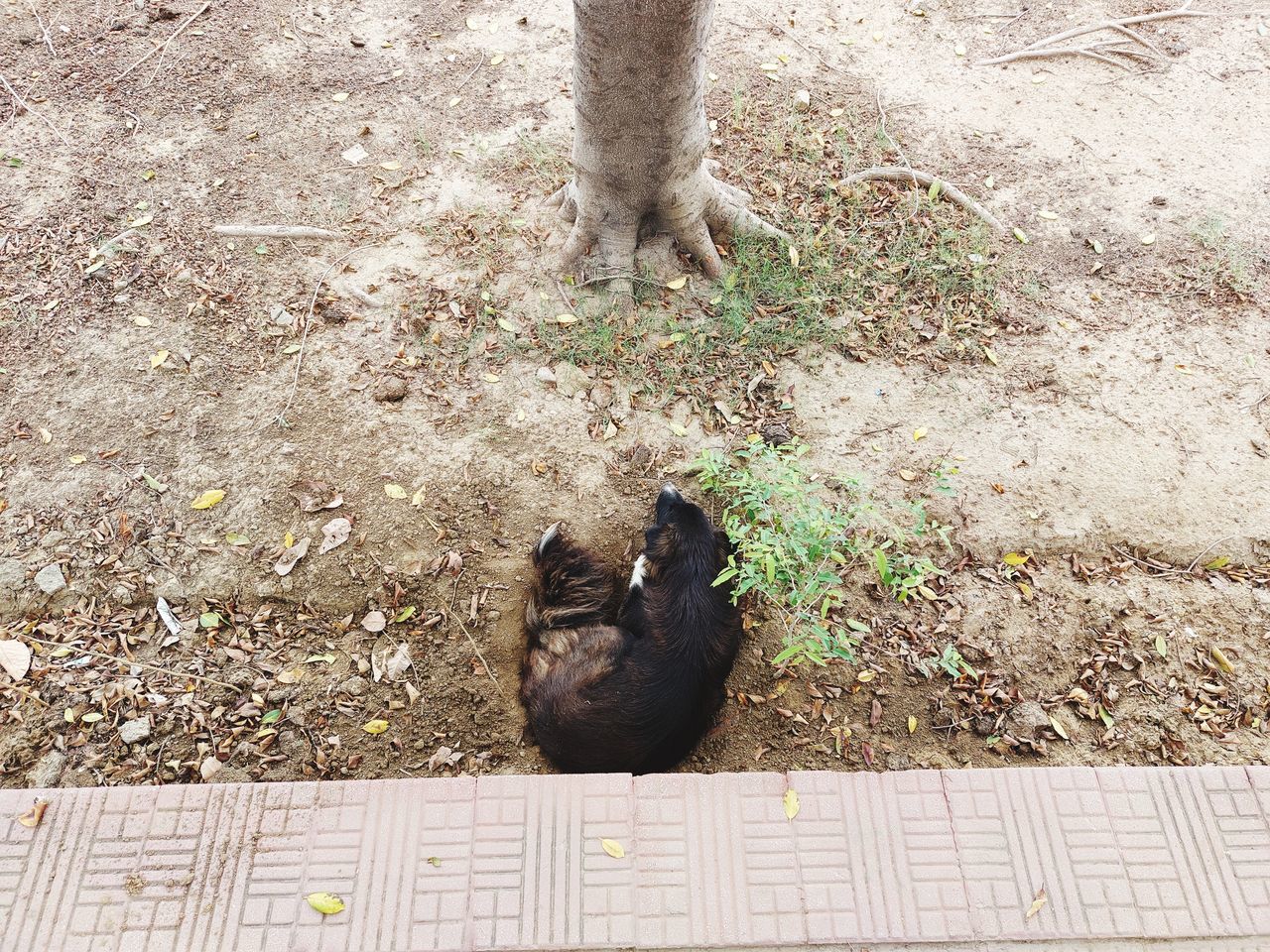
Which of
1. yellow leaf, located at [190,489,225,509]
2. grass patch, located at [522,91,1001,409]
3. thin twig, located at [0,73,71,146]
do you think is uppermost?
thin twig, located at [0,73,71,146]

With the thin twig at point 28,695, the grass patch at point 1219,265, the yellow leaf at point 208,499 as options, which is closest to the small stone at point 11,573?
the thin twig at point 28,695

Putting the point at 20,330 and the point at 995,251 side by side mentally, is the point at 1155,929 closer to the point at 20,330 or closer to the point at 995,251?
the point at 995,251

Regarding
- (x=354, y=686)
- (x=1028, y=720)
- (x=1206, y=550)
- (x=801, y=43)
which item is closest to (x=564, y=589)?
(x=354, y=686)

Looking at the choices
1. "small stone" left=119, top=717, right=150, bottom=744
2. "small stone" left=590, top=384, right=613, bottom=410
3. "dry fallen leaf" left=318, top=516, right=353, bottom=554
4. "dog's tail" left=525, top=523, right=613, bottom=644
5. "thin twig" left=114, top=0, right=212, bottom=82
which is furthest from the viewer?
"thin twig" left=114, top=0, right=212, bottom=82

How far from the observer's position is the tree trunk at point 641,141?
11.0 feet

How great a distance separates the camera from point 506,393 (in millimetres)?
4078

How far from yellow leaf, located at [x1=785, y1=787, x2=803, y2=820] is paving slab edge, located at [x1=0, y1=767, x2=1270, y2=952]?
28 mm

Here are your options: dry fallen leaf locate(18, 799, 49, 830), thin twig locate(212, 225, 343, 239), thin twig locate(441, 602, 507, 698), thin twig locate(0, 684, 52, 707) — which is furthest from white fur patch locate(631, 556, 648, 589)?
thin twig locate(212, 225, 343, 239)

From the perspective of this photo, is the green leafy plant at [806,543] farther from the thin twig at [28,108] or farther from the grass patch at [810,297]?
the thin twig at [28,108]

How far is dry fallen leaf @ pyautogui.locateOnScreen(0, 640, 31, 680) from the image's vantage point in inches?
127

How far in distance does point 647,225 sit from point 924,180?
2007 mm

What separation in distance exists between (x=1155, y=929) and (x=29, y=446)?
5206mm

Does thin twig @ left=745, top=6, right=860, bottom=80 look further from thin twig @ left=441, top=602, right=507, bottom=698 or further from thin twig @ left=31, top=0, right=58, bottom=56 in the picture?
thin twig @ left=31, top=0, right=58, bottom=56

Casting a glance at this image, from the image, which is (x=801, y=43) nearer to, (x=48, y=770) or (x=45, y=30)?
(x=45, y=30)
